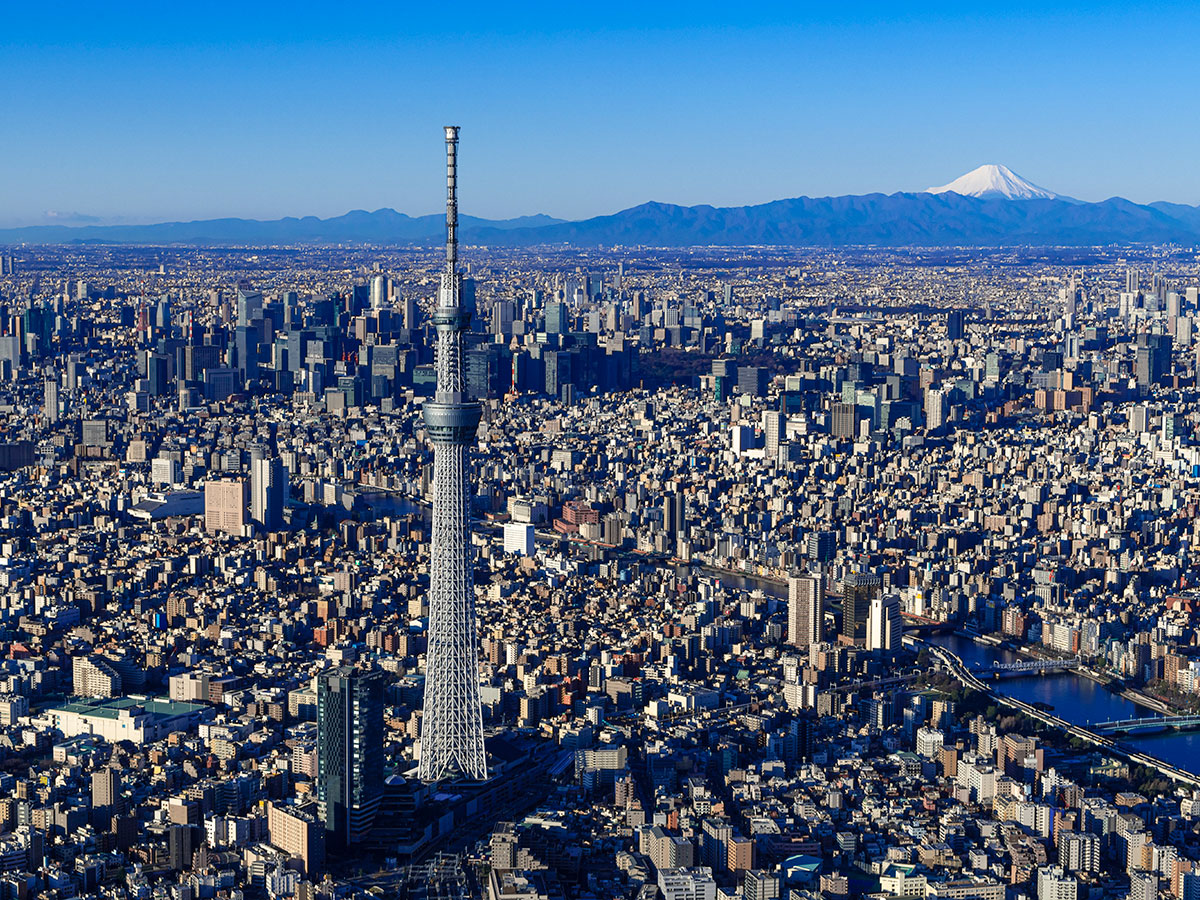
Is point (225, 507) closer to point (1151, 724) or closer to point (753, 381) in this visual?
point (1151, 724)

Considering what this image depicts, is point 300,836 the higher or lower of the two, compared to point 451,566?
lower

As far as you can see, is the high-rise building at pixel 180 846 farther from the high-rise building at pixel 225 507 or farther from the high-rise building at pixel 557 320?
the high-rise building at pixel 557 320

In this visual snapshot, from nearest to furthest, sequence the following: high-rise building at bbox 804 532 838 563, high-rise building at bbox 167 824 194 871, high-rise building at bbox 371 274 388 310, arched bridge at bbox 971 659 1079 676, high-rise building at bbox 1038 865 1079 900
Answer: high-rise building at bbox 1038 865 1079 900 → high-rise building at bbox 167 824 194 871 → arched bridge at bbox 971 659 1079 676 → high-rise building at bbox 804 532 838 563 → high-rise building at bbox 371 274 388 310

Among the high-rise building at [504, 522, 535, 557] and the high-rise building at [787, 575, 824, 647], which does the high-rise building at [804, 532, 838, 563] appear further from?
the high-rise building at [787, 575, 824, 647]

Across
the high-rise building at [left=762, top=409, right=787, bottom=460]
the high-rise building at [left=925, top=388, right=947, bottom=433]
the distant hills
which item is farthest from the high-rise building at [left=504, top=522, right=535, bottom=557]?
the distant hills

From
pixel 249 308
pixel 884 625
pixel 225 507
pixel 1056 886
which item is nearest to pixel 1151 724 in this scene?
pixel 884 625

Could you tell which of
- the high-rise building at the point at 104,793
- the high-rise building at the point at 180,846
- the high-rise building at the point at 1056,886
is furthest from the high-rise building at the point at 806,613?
the high-rise building at the point at 180,846
